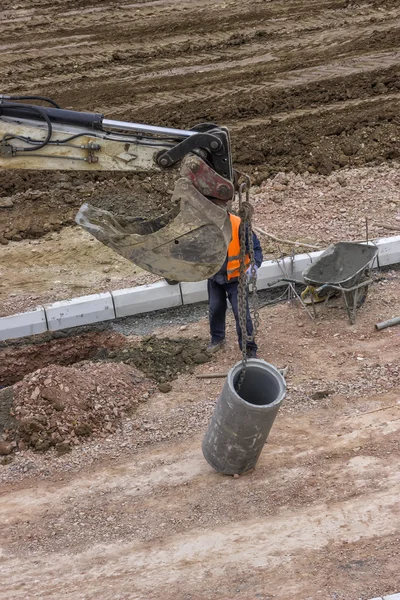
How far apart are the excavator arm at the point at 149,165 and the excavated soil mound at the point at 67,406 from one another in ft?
6.93

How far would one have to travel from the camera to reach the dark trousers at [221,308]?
848 centimetres

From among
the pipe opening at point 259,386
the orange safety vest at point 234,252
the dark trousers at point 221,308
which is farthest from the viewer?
the dark trousers at point 221,308

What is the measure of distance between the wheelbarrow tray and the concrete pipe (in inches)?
99.8

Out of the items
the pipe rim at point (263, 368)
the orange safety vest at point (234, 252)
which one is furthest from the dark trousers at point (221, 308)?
the pipe rim at point (263, 368)

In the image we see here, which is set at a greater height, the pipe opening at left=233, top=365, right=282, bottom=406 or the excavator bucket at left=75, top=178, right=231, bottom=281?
the excavator bucket at left=75, top=178, right=231, bottom=281

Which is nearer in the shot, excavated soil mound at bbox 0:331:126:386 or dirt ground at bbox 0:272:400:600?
dirt ground at bbox 0:272:400:600

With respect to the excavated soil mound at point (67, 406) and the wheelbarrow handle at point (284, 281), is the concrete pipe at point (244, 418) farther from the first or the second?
the wheelbarrow handle at point (284, 281)

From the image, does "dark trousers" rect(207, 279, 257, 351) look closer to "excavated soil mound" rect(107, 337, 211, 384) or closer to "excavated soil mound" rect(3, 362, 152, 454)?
"excavated soil mound" rect(107, 337, 211, 384)

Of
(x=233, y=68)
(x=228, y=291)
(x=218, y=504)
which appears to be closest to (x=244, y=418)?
(x=218, y=504)

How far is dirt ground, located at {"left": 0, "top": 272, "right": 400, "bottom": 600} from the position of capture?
6.08 meters

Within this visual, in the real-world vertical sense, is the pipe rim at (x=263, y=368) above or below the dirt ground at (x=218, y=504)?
above

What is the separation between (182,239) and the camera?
19.9 feet

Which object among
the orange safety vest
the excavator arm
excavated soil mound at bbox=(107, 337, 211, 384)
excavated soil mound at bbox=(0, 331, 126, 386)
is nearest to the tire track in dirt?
excavated soil mound at bbox=(0, 331, 126, 386)

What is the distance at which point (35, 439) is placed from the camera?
25.2ft
